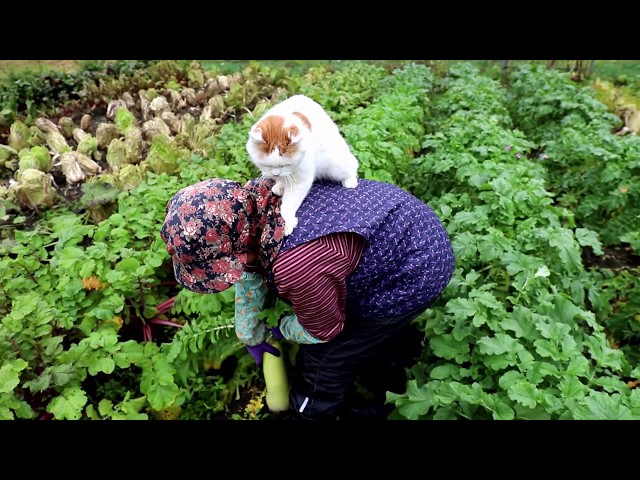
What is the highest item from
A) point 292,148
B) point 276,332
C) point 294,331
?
point 292,148

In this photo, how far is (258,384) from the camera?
2.49 m

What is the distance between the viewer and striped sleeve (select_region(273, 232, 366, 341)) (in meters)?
1.46

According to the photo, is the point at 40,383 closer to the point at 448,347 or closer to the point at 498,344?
the point at 448,347

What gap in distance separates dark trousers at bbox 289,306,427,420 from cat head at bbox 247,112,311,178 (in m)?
0.73

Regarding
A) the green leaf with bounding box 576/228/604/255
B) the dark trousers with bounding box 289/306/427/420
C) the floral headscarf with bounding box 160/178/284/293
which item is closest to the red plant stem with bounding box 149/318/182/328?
the dark trousers with bounding box 289/306/427/420

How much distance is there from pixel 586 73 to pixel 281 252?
10.0m

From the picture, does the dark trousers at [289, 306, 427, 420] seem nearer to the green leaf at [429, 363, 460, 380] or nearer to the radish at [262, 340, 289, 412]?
the radish at [262, 340, 289, 412]

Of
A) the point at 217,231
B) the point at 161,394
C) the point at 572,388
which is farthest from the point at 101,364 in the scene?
the point at 572,388

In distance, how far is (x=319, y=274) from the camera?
1.48 metres

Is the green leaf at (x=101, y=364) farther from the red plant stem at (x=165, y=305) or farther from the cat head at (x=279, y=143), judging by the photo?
the cat head at (x=279, y=143)

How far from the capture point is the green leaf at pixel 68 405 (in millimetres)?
1812

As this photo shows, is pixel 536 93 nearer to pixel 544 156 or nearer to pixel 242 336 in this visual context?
pixel 544 156

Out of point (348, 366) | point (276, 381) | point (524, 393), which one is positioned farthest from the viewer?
point (276, 381)

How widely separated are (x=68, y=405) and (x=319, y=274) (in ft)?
4.20
